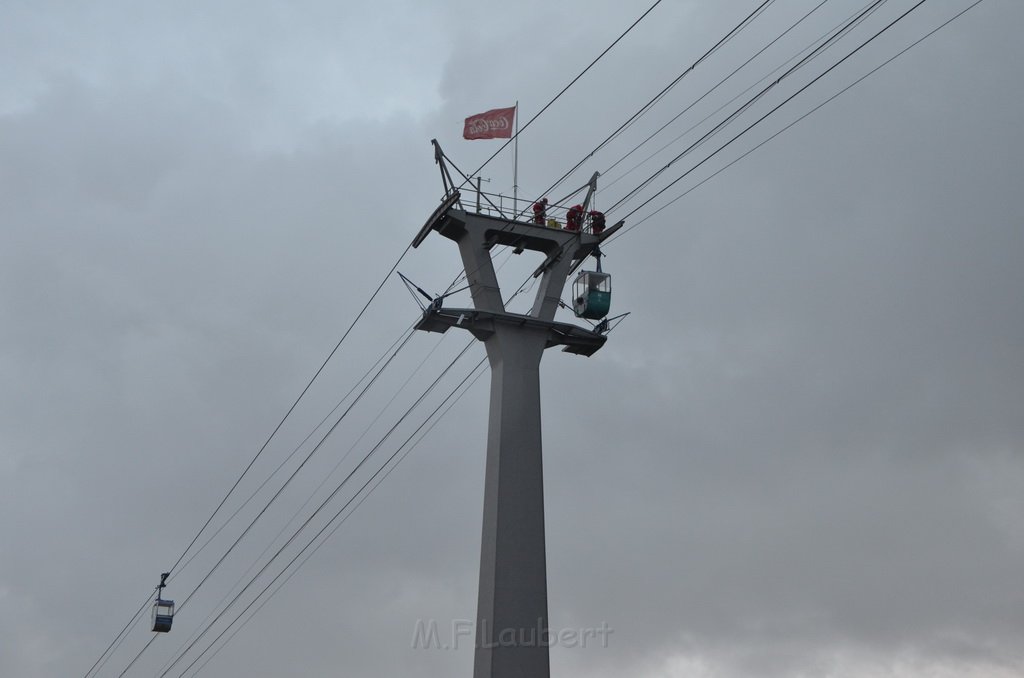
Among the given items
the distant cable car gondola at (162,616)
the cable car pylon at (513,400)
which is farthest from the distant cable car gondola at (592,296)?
the distant cable car gondola at (162,616)

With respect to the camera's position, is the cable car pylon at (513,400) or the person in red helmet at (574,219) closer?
the cable car pylon at (513,400)

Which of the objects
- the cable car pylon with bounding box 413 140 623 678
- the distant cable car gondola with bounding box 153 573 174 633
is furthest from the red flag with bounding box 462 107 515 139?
the distant cable car gondola with bounding box 153 573 174 633

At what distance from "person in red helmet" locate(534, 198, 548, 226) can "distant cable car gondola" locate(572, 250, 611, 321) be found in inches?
81.7

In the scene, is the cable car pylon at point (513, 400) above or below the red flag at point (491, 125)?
below

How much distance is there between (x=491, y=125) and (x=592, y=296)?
5301mm

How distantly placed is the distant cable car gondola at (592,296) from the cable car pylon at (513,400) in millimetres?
38

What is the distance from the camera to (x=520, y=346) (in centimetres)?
3422

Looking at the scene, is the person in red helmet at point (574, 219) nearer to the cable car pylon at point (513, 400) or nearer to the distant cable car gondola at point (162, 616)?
the cable car pylon at point (513, 400)

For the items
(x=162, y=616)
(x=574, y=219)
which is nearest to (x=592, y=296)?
(x=574, y=219)

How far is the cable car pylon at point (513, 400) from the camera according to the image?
30500 mm

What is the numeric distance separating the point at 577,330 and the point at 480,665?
957cm

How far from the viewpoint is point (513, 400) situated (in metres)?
33.3

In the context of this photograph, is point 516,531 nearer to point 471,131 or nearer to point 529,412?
point 529,412

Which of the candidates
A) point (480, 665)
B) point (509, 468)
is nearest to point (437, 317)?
point (509, 468)
